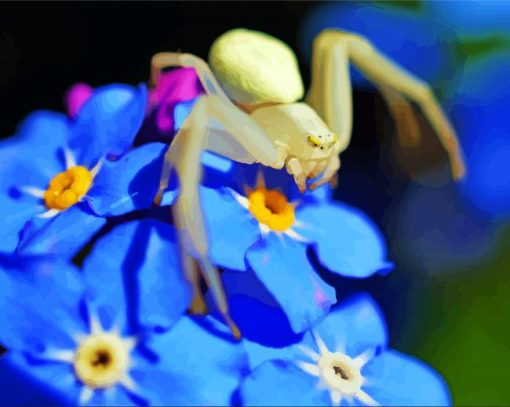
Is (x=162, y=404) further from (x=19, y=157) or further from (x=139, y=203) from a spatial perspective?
(x=19, y=157)

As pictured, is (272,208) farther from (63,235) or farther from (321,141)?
(63,235)

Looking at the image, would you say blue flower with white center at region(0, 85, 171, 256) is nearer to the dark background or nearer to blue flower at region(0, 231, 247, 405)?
blue flower at region(0, 231, 247, 405)

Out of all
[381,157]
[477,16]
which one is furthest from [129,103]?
[477,16]

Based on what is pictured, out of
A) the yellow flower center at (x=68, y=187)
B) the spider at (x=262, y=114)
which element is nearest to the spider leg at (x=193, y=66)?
the spider at (x=262, y=114)

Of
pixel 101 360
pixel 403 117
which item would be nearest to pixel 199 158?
pixel 101 360

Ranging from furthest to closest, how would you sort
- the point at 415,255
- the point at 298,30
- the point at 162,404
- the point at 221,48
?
1. the point at 298,30
2. the point at 415,255
3. the point at 221,48
4. the point at 162,404

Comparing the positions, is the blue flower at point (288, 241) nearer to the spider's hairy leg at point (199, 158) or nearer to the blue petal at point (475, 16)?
the spider's hairy leg at point (199, 158)
